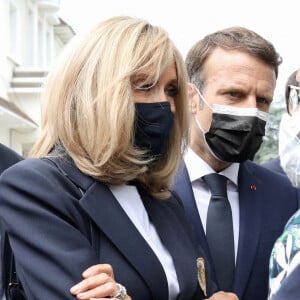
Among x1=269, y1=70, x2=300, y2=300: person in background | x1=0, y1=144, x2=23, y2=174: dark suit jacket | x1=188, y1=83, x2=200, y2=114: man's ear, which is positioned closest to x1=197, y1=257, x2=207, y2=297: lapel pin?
x1=269, y1=70, x2=300, y2=300: person in background

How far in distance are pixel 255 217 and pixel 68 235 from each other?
1264 mm

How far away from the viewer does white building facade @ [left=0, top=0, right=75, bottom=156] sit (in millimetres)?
14252

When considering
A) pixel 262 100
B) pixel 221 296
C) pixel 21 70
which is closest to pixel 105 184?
pixel 221 296

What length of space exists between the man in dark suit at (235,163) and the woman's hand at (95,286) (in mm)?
1058

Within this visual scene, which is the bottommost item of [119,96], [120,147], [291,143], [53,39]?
[53,39]

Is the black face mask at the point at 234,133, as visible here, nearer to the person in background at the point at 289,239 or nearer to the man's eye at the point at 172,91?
the person in background at the point at 289,239

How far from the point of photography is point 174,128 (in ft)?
7.36

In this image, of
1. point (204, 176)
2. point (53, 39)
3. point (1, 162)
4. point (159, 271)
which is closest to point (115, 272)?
point (159, 271)

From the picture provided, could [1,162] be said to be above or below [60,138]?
below

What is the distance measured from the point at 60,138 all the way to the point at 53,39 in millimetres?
22189

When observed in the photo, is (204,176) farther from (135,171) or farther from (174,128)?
(135,171)

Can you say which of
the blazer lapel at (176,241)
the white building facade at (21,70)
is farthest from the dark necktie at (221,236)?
the white building facade at (21,70)

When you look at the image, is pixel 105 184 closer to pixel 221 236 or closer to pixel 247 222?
pixel 221 236

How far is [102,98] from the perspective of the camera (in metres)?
1.88
